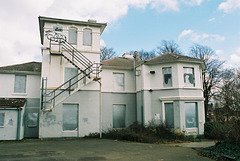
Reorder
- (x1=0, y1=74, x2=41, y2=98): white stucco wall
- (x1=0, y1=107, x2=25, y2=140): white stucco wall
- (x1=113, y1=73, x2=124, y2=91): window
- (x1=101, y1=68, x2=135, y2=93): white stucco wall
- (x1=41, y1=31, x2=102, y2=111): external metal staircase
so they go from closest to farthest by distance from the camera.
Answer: (x1=0, y1=107, x2=25, y2=140): white stucco wall < (x1=41, y1=31, x2=102, y2=111): external metal staircase < (x1=0, y1=74, x2=41, y2=98): white stucco wall < (x1=101, y1=68, x2=135, y2=93): white stucco wall < (x1=113, y1=73, x2=124, y2=91): window

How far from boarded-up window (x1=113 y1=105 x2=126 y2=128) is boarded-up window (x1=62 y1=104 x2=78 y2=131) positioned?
3.61 m

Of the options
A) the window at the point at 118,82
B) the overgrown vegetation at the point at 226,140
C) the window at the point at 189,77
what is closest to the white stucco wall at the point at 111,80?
the window at the point at 118,82

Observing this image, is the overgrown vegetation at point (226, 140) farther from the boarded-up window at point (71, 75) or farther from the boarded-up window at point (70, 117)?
the boarded-up window at point (71, 75)

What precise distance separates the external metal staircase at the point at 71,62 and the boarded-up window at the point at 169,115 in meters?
6.25

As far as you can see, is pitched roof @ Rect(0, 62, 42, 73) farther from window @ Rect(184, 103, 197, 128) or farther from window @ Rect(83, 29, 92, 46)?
window @ Rect(184, 103, 197, 128)

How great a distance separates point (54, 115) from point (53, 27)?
24.0ft

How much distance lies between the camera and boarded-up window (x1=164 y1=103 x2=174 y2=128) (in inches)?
693

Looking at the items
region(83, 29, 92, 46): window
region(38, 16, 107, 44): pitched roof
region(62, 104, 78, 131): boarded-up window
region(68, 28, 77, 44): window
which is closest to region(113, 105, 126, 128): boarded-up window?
region(62, 104, 78, 131): boarded-up window

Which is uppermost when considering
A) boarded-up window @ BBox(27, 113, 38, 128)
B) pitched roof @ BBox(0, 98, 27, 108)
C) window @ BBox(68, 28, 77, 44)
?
window @ BBox(68, 28, 77, 44)

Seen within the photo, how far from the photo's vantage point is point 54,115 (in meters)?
17.0

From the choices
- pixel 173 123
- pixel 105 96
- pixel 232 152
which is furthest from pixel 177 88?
pixel 232 152

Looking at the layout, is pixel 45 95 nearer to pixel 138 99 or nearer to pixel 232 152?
pixel 138 99

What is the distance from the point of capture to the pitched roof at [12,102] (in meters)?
16.1

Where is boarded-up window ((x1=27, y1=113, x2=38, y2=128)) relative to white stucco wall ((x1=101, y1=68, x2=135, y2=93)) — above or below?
below
